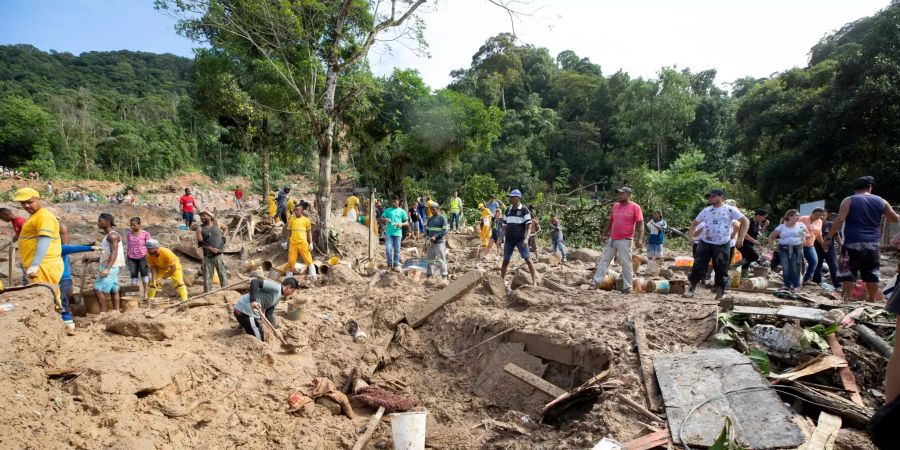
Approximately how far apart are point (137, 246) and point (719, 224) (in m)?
8.42

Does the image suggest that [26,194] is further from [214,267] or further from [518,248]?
[518,248]

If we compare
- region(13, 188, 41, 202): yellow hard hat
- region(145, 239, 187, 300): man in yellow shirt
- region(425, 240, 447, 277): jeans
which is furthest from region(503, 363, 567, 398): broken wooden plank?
region(13, 188, 41, 202): yellow hard hat

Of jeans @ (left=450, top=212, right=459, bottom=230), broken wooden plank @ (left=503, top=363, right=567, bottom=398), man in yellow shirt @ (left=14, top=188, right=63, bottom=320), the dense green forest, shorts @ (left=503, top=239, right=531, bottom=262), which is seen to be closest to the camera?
man in yellow shirt @ (left=14, top=188, right=63, bottom=320)

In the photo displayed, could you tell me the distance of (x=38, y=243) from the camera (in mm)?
4539

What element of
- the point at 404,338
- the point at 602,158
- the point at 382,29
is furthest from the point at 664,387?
the point at 602,158

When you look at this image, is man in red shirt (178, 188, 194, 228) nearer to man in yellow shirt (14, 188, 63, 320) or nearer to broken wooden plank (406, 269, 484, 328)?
man in yellow shirt (14, 188, 63, 320)

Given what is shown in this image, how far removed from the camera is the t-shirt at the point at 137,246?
692 cm

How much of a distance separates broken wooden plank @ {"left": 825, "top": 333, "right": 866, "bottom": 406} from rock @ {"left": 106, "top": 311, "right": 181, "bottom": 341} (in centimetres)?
636

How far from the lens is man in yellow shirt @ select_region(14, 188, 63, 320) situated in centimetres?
450

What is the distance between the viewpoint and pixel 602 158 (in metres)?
36.1

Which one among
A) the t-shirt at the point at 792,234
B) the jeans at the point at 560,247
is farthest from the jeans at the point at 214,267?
the t-shirt at the point at 792,234

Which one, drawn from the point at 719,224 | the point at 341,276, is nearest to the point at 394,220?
the point at 341,276

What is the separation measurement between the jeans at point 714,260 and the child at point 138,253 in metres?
8.15

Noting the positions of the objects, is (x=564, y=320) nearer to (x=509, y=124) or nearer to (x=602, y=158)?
(x=509, y=124)
